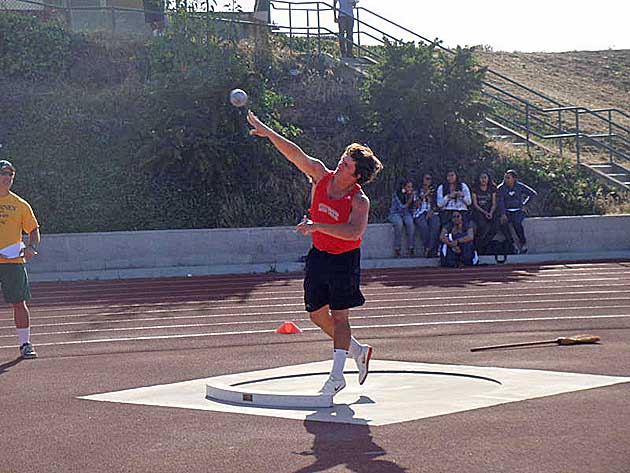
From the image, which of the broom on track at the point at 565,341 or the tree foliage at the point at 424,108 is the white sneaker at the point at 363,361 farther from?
the tree foliage at the point at 424,108

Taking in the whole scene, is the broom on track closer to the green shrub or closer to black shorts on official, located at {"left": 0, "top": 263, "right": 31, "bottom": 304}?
black shorts on official, located at {"left": 0, "top": 263, "right": 31, "bottom": 304}

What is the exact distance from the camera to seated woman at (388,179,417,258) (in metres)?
23.5

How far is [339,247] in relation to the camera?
8695 millimetres

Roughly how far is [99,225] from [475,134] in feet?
32.4

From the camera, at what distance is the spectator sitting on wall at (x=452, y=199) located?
22.8 meters

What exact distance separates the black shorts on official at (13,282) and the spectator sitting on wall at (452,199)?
12.4 meters

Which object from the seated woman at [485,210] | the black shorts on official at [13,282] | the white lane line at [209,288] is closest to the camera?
the black shorts on official at [13,282]

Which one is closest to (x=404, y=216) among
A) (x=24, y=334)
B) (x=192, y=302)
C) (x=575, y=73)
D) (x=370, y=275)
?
(x=370, y=275)

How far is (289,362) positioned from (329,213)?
2.77m

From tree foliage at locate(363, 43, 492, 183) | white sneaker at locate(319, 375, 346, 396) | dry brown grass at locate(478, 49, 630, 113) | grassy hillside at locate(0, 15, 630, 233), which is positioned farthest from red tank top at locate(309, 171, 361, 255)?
dry brown grass at locate(478, 49, 630, 113)

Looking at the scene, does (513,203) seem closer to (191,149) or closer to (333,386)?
(191,149)

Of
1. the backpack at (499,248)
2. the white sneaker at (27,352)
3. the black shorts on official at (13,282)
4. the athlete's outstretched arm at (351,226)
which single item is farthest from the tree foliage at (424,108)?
the athlete's outstretched arm at (351,226)

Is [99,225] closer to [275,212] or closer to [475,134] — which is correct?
[275,212]

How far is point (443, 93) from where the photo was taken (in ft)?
92.1
